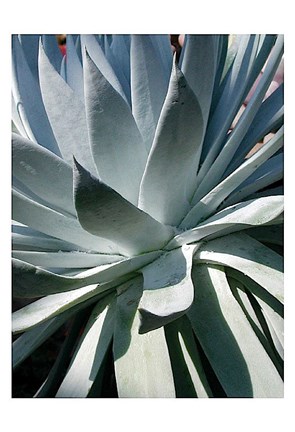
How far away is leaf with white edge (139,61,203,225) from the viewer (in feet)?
1.96

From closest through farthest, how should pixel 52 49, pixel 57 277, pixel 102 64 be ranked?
pixel 57 277
pixel 102 64
pixel 52 49

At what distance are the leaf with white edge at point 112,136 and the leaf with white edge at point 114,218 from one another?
0.07 meters

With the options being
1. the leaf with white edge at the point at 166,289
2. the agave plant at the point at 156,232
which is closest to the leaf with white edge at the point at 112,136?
the agave plant at the point at 156,232

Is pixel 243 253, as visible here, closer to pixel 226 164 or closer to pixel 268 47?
pixel 226 164

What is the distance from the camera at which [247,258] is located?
2.26 feet

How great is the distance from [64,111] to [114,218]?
8.2 inches

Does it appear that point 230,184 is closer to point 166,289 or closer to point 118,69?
point 166,289

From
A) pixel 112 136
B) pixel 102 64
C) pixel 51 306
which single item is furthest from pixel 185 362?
pixel 102 64

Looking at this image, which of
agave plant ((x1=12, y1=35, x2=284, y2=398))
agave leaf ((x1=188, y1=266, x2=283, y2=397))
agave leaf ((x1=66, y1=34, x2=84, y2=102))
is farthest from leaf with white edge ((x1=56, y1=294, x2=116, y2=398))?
agave leaf ((x1=66, y1=34, x2=84, y2=102))

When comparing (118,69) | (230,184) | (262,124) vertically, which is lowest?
(230,184)

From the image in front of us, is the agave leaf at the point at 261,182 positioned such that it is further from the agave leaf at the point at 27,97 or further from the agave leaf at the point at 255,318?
the agave leaf at the point at 27,97

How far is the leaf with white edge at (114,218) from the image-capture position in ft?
1.85

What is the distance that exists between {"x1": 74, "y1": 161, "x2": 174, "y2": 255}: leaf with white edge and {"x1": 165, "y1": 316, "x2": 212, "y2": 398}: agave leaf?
0.11 m
